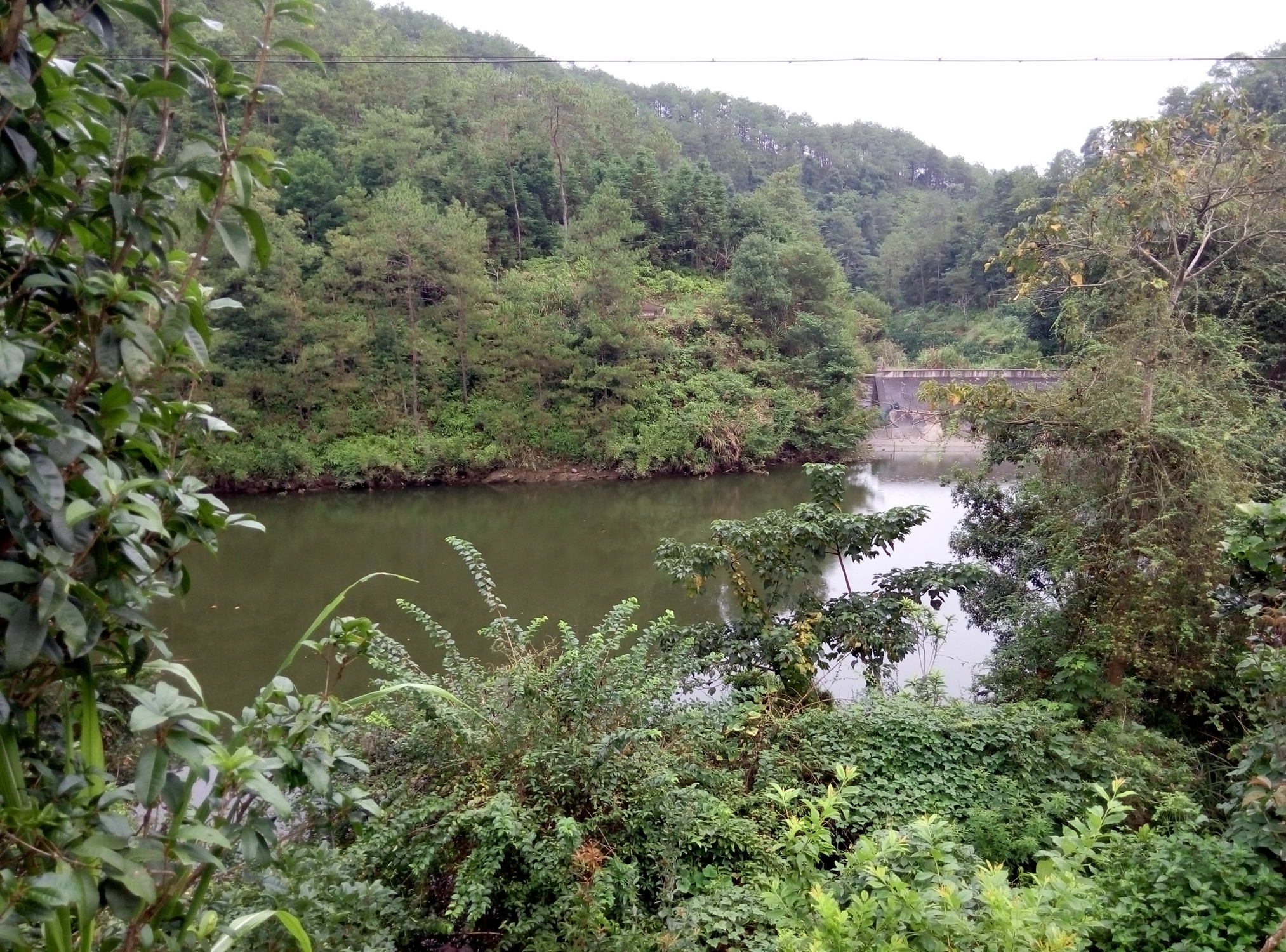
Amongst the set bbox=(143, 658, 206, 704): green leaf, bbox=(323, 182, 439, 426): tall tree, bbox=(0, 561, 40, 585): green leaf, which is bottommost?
bbox=(143, 658, 206, 704): green leaf

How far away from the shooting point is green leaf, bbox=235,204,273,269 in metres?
0.82

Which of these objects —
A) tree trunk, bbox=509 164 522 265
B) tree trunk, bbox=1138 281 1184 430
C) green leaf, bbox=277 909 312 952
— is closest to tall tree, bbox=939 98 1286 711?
tree trunk, bbox=1138 281 1184 430

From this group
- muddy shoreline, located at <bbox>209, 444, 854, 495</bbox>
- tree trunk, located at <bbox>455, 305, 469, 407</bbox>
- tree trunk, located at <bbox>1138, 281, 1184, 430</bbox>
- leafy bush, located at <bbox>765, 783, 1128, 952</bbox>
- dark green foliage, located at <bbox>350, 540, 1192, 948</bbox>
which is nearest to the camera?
leafy bush, located at <bbox>765, 783, 1128, 952</bbox>

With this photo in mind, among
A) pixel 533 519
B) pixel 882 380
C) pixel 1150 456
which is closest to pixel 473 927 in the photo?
pixel 1150 456

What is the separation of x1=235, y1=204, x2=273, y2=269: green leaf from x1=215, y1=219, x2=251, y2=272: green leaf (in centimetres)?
1

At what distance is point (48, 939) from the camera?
0.77 m

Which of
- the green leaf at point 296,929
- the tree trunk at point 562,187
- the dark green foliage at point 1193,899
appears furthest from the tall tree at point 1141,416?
the tree trunk at point 562,187

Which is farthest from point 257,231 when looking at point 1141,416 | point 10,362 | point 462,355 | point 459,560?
point 462,355

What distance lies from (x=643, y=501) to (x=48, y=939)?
1232cm

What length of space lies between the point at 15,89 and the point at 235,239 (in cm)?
21

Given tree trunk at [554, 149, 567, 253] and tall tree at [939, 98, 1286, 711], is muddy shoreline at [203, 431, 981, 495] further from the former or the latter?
tall tree at [939, 98, 1286, 711]

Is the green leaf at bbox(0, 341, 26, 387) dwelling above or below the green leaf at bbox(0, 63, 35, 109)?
below

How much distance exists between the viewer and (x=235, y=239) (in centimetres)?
83

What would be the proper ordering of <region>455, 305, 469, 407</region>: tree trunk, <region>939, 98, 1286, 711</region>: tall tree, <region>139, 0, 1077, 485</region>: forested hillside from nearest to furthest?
1. <region>939, 98, 1286, 711</region>: tall tree
2. <region>139, 0, 1077, 485</region>: forested hillside
3. <region>455, 305, 469, 407</region>: tree trunk
